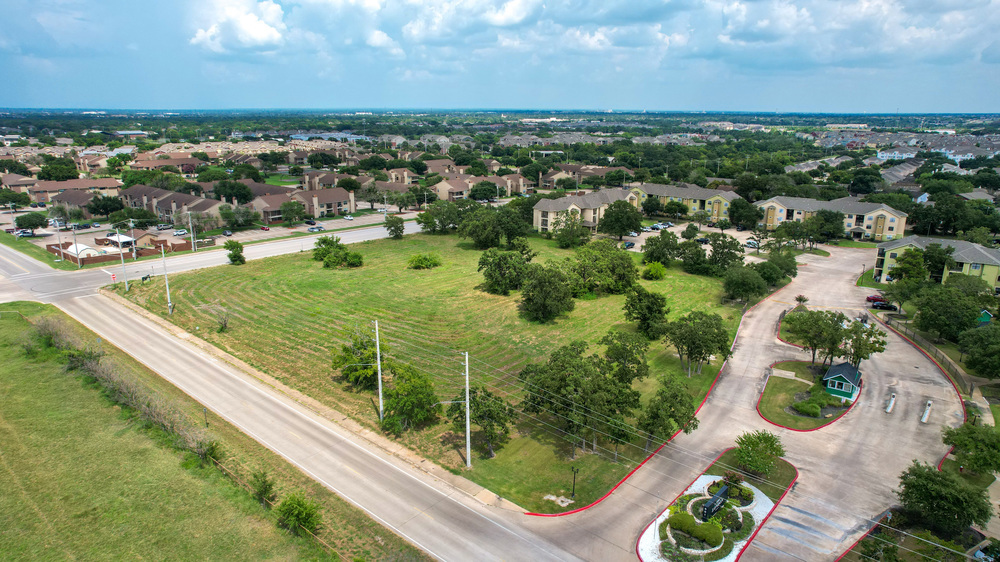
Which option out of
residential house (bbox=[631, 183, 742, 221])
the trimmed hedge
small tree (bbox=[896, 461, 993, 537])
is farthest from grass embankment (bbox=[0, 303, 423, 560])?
residential house (bbox=[631, 183, 742, 221])

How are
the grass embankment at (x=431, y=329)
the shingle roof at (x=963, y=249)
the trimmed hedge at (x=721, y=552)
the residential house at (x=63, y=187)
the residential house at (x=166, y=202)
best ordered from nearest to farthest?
the trimmed hedge at (x=721, y=552) → the grass embankment at (x=431, y=329) → the shingle roof at (x=963, y=249) → the residential house at (x=166, y=202) → the residential house at (x=63, y=187)

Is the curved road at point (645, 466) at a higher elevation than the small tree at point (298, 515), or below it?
below

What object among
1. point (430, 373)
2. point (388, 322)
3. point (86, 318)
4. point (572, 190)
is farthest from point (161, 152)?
point (430, 373)

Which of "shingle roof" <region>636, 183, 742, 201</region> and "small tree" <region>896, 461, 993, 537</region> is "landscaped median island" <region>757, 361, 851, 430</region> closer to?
"small tree" <region>896, 461, 993, 537</region>

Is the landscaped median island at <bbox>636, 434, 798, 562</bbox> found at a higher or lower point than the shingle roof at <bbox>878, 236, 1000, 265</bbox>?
lower

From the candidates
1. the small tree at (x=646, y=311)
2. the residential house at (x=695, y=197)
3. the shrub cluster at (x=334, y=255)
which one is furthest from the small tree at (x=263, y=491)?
the residential house at (x=695, y=197)

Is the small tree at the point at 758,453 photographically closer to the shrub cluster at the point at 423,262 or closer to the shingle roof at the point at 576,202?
the shrub cluster at the point at 423,262
